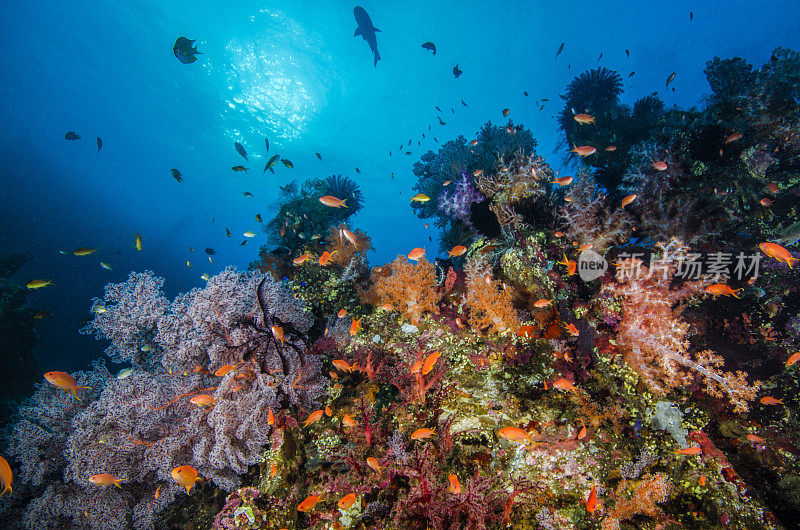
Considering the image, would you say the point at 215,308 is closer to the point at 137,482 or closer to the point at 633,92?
the point at 137,482

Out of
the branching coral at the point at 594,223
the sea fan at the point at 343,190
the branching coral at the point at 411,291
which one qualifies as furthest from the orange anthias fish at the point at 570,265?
the sea fan at the point at 343,190

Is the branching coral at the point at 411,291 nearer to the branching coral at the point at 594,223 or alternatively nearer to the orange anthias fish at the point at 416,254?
the orange anthias fish at the point at 416,254

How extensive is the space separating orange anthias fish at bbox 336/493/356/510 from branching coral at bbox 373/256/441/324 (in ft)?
9.52

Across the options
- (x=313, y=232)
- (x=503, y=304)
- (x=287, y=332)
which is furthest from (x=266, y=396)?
(x=313, y=232)

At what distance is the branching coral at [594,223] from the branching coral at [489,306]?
188 cm

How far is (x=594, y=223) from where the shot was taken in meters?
5.49

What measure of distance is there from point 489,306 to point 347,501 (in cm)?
317

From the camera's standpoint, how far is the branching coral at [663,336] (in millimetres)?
3604

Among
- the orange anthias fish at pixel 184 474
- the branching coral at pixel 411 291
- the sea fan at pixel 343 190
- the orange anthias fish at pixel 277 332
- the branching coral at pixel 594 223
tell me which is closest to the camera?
the orange anthias fish at pixel 184 474

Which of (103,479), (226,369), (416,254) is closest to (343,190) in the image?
(416,254)

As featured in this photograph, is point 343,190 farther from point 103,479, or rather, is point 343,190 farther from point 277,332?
point 103,479

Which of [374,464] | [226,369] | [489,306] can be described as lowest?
[374,464]

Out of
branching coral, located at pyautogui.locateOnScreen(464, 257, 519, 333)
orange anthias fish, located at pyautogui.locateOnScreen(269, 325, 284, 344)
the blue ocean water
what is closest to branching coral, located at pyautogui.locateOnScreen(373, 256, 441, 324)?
branching coral, located at pyautogui.locateOnScreen(464, 257, 519, 333)

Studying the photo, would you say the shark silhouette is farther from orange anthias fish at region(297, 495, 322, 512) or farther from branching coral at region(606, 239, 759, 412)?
orange anthias fish at region(297, 495, 322, 512)
